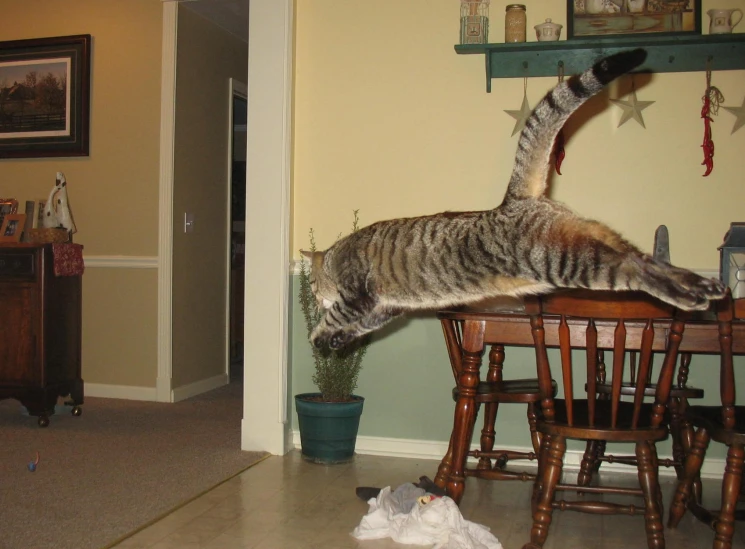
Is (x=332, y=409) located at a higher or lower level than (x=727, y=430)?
lower

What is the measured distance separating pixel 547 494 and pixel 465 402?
0.44 meters

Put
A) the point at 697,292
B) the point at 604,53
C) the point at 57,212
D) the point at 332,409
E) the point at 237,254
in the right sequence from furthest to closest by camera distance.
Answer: the point at 237,254
the point at 57,212
the point at 332,409
the point at 604,53
the point at 697,292

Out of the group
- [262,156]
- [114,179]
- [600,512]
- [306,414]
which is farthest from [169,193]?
[600,512]

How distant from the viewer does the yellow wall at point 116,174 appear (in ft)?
15.7

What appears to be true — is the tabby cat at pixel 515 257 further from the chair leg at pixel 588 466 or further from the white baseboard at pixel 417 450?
the white baseboard at pixel 417 450

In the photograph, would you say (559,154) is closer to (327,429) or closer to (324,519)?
A: (327,429)

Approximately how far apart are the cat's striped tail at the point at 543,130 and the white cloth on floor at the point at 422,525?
4.28ft

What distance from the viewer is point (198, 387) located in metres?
5.06

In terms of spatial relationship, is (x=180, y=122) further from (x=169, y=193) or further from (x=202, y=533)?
(x=202, y=533)

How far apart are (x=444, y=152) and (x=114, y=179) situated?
2.57 m

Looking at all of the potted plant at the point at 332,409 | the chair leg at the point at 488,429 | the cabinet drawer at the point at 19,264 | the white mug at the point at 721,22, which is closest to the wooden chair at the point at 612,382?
the chair leg at the point at 488,429

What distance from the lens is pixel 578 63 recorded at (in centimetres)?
320

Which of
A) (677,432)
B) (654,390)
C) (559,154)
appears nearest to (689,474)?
(677,432)

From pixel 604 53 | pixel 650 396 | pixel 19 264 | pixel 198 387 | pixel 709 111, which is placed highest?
pixel 604 53
